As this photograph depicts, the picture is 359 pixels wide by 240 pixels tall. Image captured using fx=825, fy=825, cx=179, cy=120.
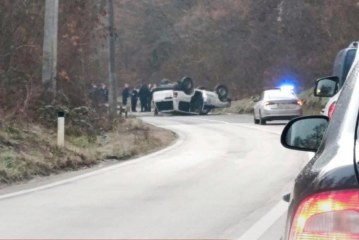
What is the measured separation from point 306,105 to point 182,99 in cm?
773

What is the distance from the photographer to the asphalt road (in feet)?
27.4

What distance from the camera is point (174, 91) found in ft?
137

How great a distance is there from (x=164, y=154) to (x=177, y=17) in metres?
49.3

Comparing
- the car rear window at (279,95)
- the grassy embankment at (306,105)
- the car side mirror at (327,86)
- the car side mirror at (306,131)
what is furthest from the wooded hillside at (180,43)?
the car side mirror at (306,131)

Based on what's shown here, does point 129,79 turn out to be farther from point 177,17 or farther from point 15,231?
point 15,231

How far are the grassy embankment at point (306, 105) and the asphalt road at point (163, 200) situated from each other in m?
17.3

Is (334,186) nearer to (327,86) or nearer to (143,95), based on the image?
(327,86)

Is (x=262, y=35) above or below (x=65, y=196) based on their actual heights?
above

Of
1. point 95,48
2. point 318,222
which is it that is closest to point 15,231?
point 318,222

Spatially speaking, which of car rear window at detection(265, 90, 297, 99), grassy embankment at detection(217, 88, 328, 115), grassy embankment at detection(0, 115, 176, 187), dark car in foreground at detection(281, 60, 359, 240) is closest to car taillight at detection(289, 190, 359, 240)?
dark car in foreground at detection(281, 60, 359, 240)

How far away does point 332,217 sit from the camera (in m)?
2.69

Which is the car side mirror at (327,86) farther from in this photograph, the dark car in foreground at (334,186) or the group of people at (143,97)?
the group of people at (143,97)

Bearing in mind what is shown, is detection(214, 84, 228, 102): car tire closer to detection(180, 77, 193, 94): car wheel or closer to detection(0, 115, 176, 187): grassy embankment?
detection(180, 77, 193, 94): car wheel

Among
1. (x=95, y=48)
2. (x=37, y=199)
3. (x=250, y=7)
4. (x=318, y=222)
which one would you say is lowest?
(x=37, y=199)
